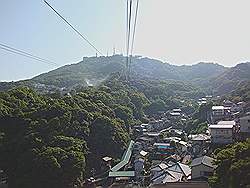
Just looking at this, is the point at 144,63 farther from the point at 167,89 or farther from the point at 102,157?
the point at 102,157

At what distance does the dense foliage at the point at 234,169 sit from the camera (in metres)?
8.11

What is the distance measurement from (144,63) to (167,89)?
51.3 m

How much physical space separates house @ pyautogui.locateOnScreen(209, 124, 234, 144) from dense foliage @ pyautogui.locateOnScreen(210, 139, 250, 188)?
5667 millimetres

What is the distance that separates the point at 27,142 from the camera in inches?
634

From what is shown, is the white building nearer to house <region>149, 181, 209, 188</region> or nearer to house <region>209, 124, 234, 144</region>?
house <region>209, 124, 234, 144</region>

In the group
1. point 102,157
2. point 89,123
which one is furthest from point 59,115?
point 102,157

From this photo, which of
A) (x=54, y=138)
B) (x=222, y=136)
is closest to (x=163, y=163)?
(x=222, y=136)

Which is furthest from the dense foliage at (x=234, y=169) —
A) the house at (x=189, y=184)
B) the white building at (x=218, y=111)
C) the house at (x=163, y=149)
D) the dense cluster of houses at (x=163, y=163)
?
the white building at (x=218, y=111)

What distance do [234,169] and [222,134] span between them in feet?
22.9

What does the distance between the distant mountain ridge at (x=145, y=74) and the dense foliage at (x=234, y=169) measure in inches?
1200

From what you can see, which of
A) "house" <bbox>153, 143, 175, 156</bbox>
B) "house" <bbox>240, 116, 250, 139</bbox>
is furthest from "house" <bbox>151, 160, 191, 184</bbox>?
"house" <bbox>153, 143, 175, 156</bbox>

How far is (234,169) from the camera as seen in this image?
27.7ft

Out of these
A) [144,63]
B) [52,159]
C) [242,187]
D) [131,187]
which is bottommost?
[131,187]

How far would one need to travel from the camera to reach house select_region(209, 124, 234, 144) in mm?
15055
